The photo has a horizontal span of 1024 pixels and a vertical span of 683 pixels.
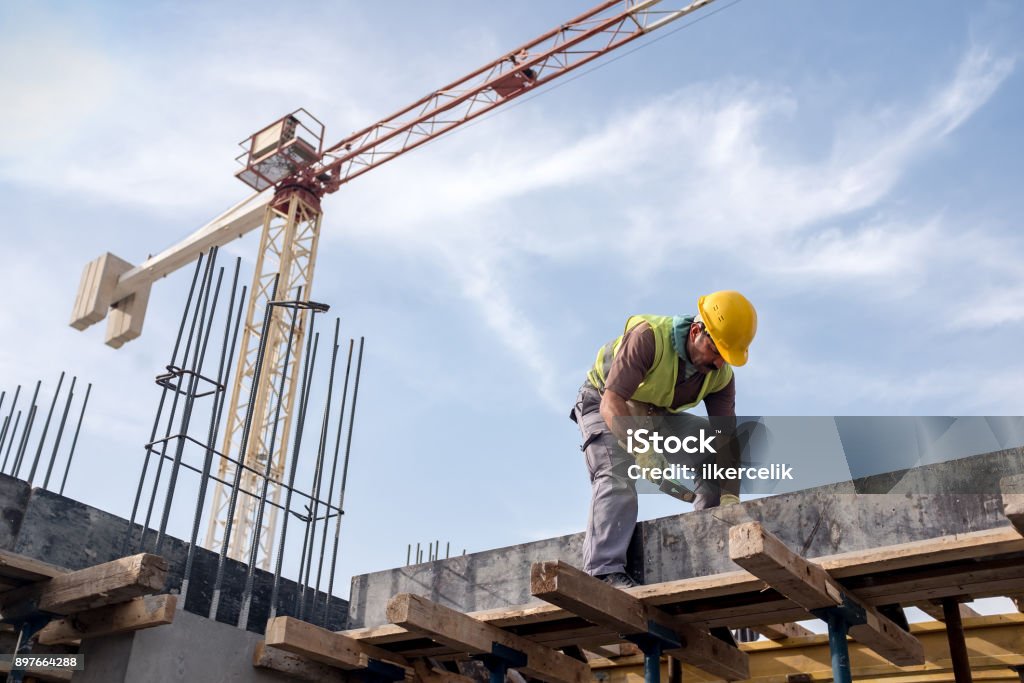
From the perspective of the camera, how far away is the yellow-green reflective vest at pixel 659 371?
235 inches

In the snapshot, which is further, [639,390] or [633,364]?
[639,390]

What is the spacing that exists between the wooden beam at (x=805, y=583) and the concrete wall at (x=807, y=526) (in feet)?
1.74

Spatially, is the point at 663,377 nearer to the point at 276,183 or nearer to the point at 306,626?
the point at 306,626

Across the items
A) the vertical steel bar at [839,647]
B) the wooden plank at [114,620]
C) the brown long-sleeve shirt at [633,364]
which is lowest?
the vertical steel bar at [839,647]

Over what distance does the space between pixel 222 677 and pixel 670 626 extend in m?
2.53

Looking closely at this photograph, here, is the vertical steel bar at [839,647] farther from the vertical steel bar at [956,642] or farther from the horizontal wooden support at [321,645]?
the horizontal wooden support at [321,645]

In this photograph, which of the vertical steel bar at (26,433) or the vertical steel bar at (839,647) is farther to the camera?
the vertical steel bar at (26,433)

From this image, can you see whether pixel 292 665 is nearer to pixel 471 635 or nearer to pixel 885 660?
pixel 471 635

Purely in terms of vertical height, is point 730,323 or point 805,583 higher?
point 730,323

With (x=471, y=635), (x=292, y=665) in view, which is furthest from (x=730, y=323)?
(x=292, y=665)

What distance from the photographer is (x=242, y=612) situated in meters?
6.82

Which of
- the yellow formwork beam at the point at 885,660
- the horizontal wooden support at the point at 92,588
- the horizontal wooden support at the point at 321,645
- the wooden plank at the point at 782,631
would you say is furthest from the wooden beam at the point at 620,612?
the horizontal wooden support at the point at 92,588

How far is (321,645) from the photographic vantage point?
5.91 metres

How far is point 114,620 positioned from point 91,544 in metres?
1.74
